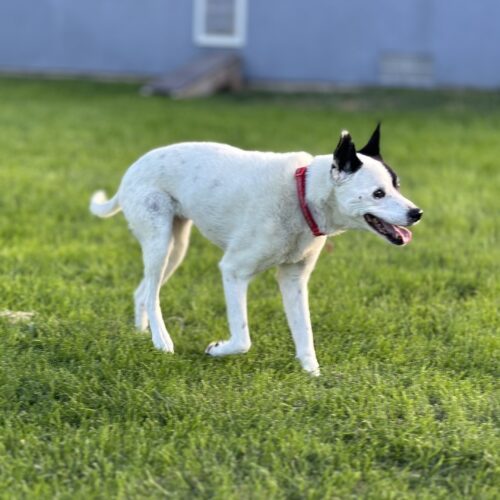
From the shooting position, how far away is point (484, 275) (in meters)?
6.05

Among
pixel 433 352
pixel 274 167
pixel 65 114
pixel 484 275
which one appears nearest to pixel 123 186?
pixel 274 167

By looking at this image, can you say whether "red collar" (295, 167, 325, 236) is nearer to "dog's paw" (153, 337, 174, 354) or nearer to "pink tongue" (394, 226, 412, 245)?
"pink tongue" (394, 226, 412, 245)

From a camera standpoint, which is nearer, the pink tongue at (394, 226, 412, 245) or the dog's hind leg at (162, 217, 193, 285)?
the pink tongue at (394, 226, 412, 245)

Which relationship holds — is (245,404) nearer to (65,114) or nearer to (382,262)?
(382,262)

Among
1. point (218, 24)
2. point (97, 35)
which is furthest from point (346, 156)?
point (97, 35)

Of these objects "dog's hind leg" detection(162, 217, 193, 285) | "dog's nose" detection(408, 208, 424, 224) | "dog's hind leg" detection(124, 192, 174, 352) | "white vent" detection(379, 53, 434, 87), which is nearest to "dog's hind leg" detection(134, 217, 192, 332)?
"dog's hind leg" detection(162, 217, 193, 285)

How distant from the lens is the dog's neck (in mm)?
4215

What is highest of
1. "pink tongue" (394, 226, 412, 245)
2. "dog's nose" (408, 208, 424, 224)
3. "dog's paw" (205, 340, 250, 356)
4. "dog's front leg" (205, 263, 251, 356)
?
"dog's nose" (408, 208, 424, 224)

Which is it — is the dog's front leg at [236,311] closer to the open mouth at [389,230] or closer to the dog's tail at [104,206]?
the open mouth at [389,230]

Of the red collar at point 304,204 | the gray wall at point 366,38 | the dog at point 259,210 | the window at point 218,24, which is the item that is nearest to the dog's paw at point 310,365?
the dog at point 259,210

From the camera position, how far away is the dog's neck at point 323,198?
421 centimetres

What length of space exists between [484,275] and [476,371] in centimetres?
177

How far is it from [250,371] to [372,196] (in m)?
1.14

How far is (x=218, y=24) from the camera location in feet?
61.4
